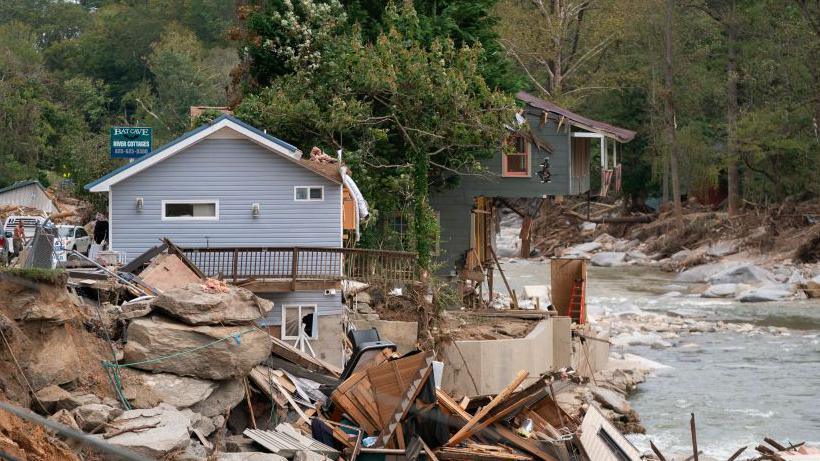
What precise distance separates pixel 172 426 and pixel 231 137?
1333 centimetres

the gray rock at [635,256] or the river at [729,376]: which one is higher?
the gray rock at [635,256]

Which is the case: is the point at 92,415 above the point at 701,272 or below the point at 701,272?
above

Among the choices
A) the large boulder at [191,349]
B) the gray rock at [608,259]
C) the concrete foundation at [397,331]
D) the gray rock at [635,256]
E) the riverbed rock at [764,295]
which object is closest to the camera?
the large boulder at [191,349]

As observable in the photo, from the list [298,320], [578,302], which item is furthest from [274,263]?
[578,302]

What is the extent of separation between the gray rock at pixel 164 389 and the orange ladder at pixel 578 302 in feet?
71.0

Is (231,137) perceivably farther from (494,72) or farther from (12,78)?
(12,78)

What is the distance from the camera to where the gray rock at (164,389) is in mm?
16453

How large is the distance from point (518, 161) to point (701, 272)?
76.4ft

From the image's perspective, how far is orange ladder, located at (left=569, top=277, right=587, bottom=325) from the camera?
37875mm

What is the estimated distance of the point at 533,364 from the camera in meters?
29.0

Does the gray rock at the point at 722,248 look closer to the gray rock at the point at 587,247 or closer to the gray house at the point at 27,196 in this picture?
the gray rock at the point at 587,247

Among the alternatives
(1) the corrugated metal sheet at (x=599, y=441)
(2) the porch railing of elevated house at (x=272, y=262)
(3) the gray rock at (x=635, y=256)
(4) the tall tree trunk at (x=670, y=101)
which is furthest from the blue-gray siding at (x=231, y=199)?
(4) the tall tree trunk at (x=670, y=101)

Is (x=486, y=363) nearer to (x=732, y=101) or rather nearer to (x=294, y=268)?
(x=294, y=268)

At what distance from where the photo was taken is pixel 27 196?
5553cm
